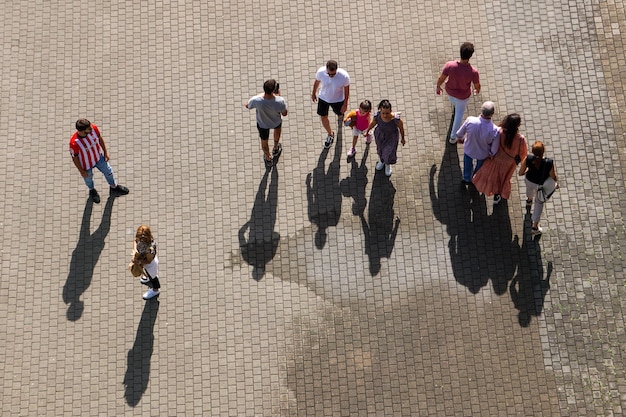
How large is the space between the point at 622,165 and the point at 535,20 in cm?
280

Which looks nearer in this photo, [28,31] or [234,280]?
[234,280]

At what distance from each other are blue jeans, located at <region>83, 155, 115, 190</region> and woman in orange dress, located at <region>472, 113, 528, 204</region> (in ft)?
16.4

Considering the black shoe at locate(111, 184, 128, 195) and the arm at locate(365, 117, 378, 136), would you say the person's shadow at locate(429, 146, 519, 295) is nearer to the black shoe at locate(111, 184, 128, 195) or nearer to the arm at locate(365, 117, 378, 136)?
the arm at locate(365, 117, 378, 136)

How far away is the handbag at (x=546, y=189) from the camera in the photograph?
11352mm

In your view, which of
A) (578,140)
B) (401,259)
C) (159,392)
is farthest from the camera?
(578,140)

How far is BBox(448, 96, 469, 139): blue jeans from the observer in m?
12.3

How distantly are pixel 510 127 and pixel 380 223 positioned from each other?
227 cm

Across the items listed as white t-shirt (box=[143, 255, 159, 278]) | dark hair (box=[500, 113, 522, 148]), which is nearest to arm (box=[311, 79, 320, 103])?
dark hair (box=[500, 113, 522, 148])

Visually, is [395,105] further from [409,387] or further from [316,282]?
[409,387]

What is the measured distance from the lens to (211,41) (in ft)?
44.4

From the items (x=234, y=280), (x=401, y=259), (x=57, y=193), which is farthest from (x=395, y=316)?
(x=57, y=193)

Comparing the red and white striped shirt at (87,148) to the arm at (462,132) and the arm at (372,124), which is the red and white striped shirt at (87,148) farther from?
the arm at (462,132)

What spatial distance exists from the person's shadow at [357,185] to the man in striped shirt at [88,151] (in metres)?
3.32

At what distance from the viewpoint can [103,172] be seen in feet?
39.2
